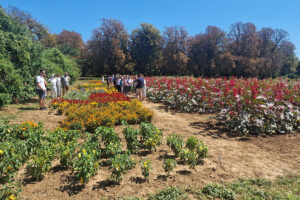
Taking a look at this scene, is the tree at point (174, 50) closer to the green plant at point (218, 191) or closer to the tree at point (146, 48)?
the tree at point (146, 48)

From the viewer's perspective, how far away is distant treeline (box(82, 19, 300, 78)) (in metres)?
41.7

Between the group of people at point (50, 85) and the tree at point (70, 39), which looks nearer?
the group of people at point (50, 85)

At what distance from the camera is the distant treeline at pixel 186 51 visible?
41719mm

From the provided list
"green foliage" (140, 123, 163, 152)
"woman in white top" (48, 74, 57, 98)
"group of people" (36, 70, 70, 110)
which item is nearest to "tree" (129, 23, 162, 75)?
"group of people" (36, 70, 70, 110)

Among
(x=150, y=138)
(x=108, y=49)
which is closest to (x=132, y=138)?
(x=150, y=138)

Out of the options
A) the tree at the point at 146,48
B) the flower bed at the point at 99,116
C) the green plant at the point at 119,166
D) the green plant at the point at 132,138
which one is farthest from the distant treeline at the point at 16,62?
the tree at the point at 146,48

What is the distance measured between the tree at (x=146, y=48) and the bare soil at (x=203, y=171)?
41.1 m

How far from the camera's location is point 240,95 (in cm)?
667

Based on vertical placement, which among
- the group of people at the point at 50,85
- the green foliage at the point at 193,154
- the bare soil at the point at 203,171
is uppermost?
the group of people at the point at 50,85

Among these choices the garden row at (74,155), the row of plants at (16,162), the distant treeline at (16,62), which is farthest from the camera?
the distant treeline at (16,62)

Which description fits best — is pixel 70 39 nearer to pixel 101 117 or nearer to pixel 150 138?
pixel 101 117

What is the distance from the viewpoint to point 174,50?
4450 cm

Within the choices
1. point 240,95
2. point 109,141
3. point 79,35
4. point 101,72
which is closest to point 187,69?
point 101,72

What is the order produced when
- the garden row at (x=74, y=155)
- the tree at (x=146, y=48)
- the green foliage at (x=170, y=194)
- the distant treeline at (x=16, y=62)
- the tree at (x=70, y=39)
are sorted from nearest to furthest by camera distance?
the green foliage at (x=170, y=194)
the garden row at (x=74, y=155)
the distant treeline at (x=16, y=62)
the tree at (x=146, y=48)
the tree at (x=70, y=39)
